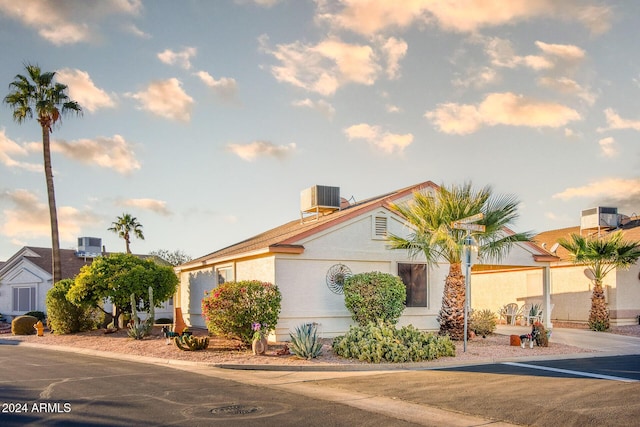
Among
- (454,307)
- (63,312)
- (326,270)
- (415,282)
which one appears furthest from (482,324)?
(63,312)

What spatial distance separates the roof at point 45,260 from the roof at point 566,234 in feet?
91.1

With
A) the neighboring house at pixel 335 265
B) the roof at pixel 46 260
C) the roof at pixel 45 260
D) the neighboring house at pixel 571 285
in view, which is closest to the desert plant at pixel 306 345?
the neighboring house at pixel 335 265

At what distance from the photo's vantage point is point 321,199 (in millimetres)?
24891

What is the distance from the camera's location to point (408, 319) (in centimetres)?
2148

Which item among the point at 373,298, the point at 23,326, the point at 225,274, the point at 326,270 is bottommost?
the point at 23,326

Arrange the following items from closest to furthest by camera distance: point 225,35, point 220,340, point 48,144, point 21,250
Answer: point 225,35
point 220,340
point 48,144
point 21,250

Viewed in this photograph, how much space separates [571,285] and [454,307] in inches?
500

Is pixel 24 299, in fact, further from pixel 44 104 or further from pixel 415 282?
pixel 415 282

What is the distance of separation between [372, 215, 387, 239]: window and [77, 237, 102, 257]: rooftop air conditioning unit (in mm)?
26611

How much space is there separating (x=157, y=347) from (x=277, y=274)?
435 centimetres

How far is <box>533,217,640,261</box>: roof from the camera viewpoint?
93.2 feet

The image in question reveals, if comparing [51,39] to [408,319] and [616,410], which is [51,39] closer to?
[408,319]

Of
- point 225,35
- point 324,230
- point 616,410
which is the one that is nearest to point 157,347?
point 324,230

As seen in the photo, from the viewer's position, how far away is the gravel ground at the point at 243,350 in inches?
605
